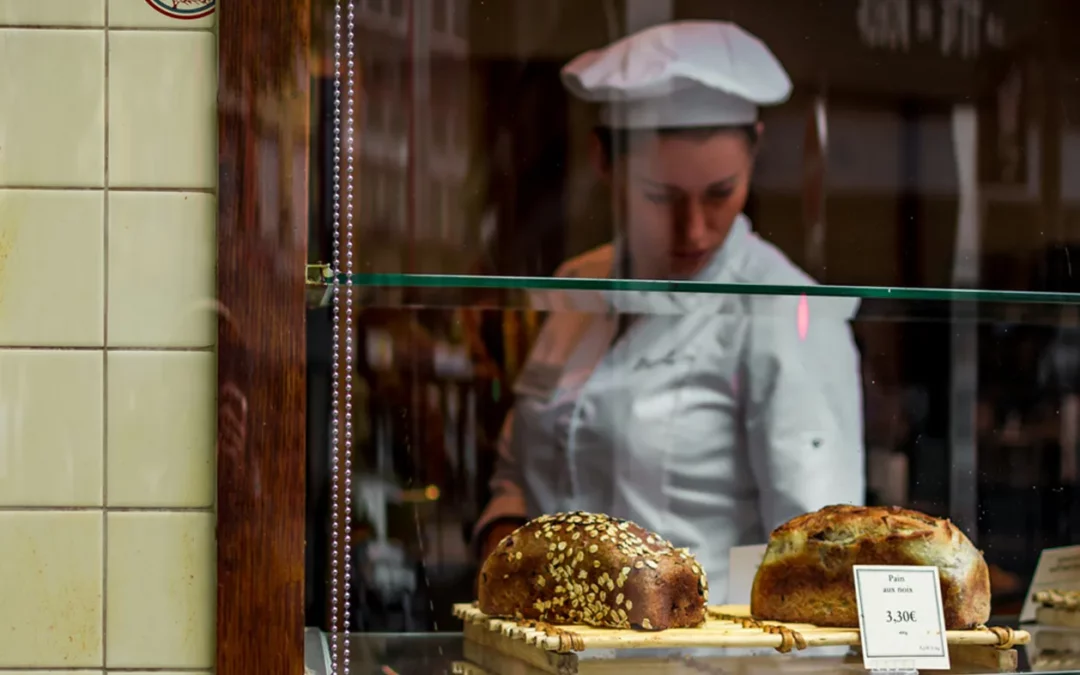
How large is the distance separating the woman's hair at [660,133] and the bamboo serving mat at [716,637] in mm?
749

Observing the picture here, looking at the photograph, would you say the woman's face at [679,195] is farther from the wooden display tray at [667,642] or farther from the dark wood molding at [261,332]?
the dark wood molding at [261,332]

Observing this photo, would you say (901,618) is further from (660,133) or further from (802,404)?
(660,133)

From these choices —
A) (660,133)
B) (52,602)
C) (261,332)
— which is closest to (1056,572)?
(660,133)

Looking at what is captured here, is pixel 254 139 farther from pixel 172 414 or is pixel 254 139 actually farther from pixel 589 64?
pixel 589 64

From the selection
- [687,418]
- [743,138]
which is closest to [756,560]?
[687,418]

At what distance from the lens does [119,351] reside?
969mm

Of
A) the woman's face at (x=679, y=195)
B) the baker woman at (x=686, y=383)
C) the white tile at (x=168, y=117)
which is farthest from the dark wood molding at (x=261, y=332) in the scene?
the woman's face at (x=679, y=195)

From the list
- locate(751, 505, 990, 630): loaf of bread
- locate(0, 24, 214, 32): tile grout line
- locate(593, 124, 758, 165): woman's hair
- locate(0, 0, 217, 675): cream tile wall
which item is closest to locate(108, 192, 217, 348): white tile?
locate(0, 0, 217, 675): cream tile wall

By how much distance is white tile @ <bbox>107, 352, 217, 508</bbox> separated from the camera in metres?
0.97

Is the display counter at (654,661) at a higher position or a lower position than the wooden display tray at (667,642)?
lower

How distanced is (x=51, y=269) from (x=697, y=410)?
0.85 m

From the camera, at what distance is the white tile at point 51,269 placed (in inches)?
38.1

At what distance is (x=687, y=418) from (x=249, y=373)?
759mm

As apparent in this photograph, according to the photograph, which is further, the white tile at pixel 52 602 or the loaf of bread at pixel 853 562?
the loaf of bread at pixel 853 562
